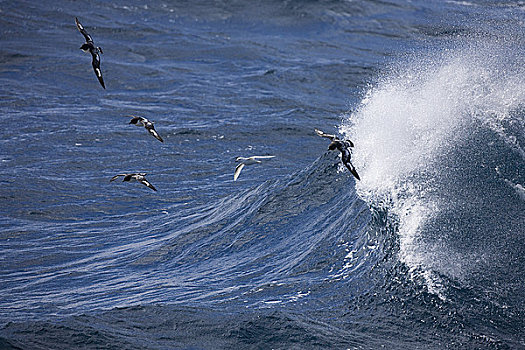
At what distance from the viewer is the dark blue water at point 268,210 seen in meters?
6.86

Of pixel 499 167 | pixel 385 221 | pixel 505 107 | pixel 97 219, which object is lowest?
pixel 97 219

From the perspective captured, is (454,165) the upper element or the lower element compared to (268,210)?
upper

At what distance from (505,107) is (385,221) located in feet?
8.15

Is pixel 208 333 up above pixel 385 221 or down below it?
below

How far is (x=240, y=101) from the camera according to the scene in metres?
17.1

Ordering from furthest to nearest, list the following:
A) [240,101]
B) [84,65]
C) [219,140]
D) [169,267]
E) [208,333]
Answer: [84,65]
[240,101]
[219,140]
[169,267]
[208,333]

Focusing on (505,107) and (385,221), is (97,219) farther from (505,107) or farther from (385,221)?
(505,107)

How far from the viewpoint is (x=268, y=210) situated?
10297 millimetres

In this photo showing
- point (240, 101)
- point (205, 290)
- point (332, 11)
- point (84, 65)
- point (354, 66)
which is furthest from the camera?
point (332, 11)

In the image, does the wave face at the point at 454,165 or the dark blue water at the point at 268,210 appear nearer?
the dark blue water at the point at 268,210

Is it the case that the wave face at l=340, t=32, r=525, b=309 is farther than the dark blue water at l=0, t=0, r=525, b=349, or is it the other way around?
the wave face at l=340, t=32, r=525, b=309

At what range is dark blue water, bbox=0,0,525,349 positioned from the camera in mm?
6859

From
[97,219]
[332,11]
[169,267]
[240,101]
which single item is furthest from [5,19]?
[169,267]

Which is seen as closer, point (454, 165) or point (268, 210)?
point (454, 165)
